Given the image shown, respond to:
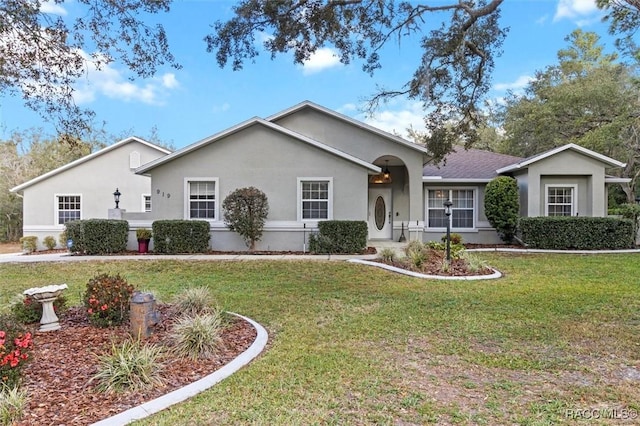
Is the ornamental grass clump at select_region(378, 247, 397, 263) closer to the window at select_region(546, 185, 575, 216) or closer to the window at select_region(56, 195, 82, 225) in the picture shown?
the window at select_region(546, 185, 575, 216)

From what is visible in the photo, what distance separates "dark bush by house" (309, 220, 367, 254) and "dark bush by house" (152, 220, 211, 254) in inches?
165

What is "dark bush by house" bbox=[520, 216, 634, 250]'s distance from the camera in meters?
14.7

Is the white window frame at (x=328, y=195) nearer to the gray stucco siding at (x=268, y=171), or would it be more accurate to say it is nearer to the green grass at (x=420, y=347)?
the gray stucco siding at (x=268, y=171)

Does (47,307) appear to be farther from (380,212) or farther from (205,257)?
(380,212)

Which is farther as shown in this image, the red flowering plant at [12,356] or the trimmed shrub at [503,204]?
the trimmed shrub at [503,204]

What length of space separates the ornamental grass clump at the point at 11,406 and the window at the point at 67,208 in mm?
19047

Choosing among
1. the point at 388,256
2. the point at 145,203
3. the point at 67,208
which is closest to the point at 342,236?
the point at 388,256

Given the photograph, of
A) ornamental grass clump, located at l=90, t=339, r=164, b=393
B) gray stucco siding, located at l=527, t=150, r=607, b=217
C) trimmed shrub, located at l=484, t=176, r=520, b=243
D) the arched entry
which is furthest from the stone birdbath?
gray stucco siding, located at l=527, t=150, r=607, b=217

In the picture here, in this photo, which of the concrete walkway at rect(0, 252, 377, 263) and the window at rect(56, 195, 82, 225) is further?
the window at rect(56, 195, 82, 225)

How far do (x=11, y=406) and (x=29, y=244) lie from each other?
1922cm

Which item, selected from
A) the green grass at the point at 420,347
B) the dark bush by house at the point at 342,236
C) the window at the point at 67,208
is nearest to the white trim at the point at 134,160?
the window at the point at 67,208

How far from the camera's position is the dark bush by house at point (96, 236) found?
13.9m

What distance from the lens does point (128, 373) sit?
156 inches

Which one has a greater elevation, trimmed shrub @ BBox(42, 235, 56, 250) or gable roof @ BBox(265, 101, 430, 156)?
gable roof @ BBox(265, 101, 430, 156)
